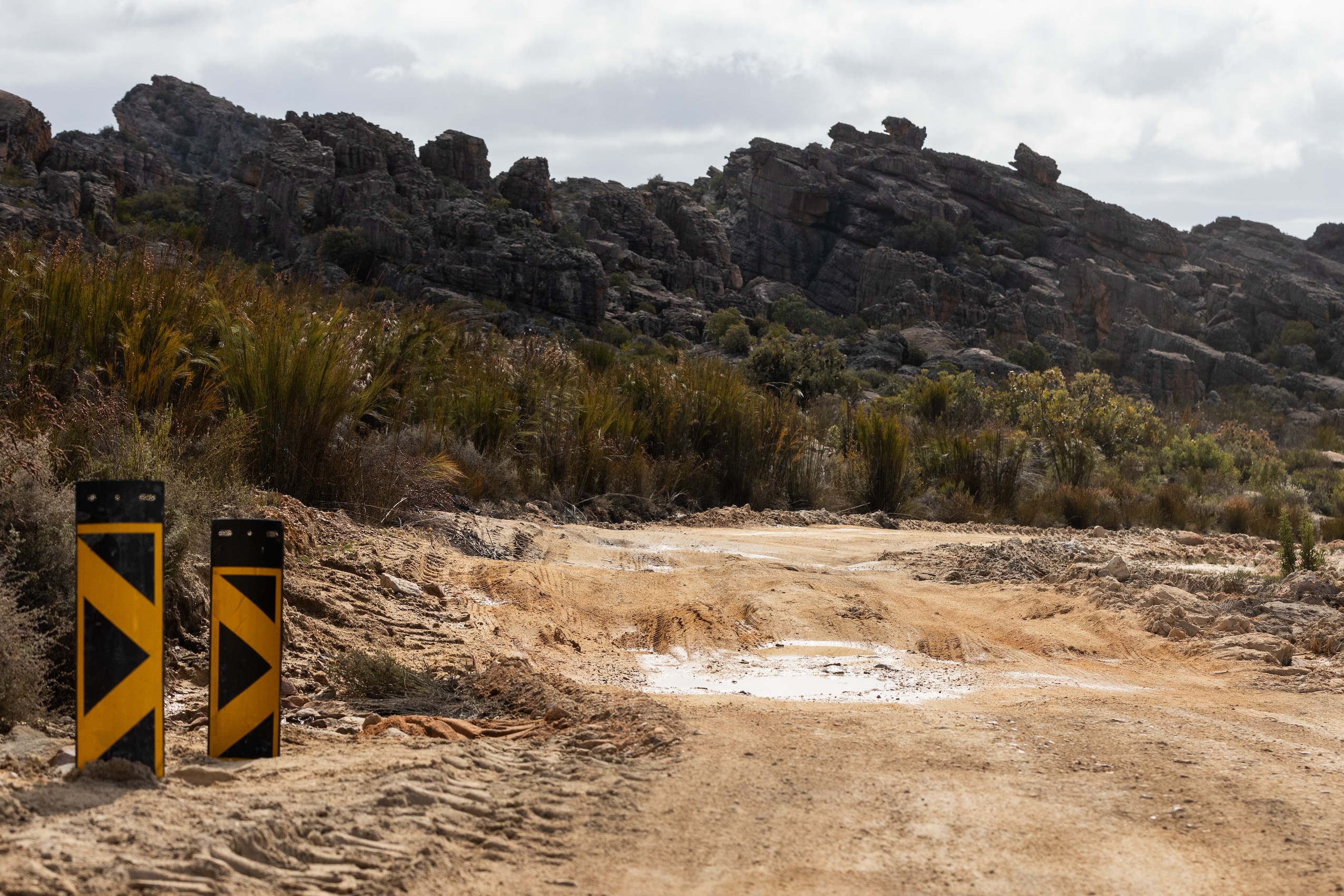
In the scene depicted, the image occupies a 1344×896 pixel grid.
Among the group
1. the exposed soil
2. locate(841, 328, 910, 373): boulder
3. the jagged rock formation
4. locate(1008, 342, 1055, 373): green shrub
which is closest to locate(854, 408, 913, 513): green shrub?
the exposed soil

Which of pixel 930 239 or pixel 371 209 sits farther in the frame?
pixel 930 239

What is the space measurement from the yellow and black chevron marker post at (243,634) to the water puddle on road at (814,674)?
199 centimetres

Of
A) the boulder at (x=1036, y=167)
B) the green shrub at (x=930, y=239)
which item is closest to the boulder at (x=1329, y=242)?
the boulder at (x=1036, y=167)

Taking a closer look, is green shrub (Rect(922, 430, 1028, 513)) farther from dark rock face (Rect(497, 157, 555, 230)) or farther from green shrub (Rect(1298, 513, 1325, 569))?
dark rock face (Rect(497, 157, 555, 230))

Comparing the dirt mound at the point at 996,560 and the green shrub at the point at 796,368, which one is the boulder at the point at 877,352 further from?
the dirt mound at the point at 996,560

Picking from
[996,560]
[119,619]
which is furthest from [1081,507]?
[119,619]

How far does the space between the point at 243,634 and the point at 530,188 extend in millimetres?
75119

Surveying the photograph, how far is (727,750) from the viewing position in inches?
148

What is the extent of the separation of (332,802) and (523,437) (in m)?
9.03

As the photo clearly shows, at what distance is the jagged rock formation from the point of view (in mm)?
62000

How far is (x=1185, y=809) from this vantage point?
3.31 m

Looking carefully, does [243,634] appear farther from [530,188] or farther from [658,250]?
[658,250]

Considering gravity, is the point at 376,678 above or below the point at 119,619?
below

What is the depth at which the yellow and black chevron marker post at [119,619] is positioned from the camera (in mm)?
2824
